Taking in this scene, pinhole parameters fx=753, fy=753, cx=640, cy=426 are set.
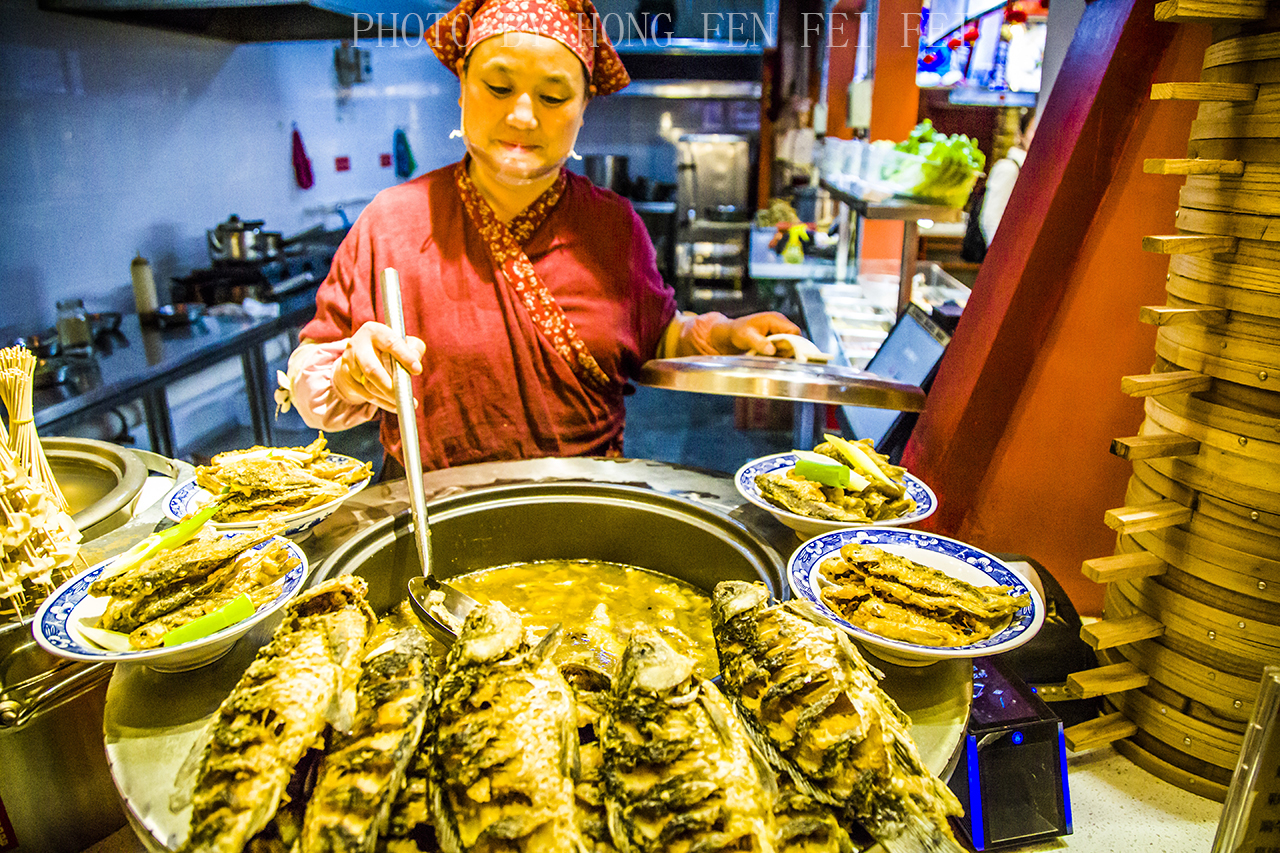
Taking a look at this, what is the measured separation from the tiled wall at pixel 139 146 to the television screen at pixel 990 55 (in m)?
4.95

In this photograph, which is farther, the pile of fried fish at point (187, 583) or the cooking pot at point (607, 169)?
the cooking pot at point (607, 169)

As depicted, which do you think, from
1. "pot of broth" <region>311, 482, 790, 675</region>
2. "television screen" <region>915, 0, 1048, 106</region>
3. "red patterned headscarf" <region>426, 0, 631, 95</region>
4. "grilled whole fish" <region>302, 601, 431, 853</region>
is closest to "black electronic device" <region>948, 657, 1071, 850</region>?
"pot of broth" <region>311, 482, 790, 675</region>

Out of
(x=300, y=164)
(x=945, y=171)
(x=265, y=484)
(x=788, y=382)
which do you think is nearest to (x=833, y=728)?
(x=788, y=382)

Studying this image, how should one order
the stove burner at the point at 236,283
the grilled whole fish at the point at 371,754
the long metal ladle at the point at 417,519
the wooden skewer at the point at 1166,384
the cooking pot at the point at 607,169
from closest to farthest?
the grilled whole fish at the point at 371,754 < the long metal ladle at the point at 417,519 < the wooden skewer at the point at 1166,384 < the stove burner at the point at 236,283 < the cooking pot at the point at 607,169

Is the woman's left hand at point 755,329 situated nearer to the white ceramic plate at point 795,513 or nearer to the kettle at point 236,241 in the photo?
the white ceramic plate at point 795,513

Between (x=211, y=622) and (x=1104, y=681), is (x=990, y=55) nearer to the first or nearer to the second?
(x=1104, y=681)

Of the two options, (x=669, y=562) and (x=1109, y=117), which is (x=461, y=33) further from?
(x=1109, y=117)

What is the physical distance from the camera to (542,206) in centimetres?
219

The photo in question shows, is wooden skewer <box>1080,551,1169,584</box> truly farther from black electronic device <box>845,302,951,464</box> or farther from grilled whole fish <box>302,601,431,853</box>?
grilled whole fish <box>302,601,431,853</box>

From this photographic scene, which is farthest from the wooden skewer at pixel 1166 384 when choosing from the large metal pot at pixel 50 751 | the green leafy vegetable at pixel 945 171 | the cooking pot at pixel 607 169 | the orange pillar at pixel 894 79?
the cooking pot at pixel 607 169

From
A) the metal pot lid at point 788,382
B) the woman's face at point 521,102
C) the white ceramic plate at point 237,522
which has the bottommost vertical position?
the white ceramic plate at point 237,522

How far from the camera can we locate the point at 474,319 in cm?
210

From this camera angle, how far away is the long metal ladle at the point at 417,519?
3.90 ft

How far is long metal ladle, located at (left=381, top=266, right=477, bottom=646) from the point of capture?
1.19m
